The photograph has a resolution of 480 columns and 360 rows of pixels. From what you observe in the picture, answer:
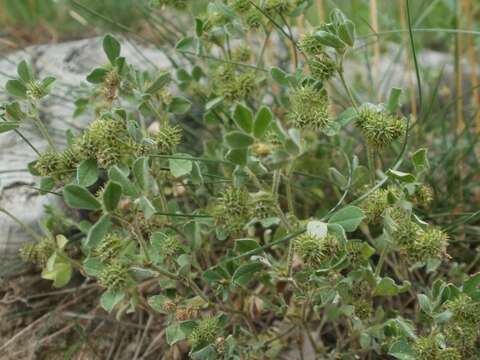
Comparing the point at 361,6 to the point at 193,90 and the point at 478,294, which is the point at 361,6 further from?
the point at 478,294

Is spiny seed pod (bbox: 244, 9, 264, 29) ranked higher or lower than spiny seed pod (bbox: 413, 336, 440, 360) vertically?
higher

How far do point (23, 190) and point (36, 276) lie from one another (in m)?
0.20

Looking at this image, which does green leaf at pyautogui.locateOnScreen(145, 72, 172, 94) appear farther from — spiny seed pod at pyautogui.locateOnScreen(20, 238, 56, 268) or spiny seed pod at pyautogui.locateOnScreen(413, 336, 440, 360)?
spiny seed pod at pyautogui.locateOnScreen(413, 336, 440, 360)

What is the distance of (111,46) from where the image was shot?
1.00 meters

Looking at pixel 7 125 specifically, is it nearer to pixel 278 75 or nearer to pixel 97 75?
pixel 97 75

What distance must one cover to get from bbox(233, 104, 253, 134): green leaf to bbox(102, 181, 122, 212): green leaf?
179 mm

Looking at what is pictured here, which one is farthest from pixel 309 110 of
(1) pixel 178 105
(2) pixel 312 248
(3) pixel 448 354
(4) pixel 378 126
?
(3) pixel 448 354

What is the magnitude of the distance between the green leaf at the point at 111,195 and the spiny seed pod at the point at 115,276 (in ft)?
0.46

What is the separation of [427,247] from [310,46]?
0.37 m

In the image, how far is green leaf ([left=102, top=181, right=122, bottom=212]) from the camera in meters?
0.78

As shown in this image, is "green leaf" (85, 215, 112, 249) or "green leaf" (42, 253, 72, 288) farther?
"green leaf" (42, 253, 72, 288)

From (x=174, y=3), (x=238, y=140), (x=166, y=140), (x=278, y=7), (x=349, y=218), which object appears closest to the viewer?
(x=238, y=140)

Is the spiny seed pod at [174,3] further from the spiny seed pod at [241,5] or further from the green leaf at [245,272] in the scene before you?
the green leaf at [245,272]

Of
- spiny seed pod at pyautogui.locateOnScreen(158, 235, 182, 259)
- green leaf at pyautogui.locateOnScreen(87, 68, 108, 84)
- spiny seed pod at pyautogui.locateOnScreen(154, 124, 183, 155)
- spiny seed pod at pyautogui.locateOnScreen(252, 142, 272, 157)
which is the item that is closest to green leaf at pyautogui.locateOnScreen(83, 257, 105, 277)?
spiny seed pod at pyautogui.locateOnScreen(158, 235, 182, 259)
